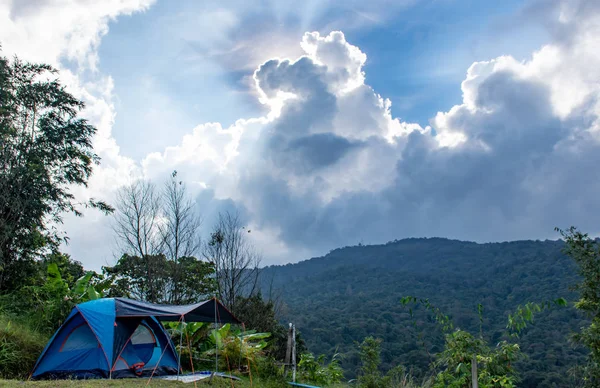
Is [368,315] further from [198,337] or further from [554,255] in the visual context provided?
[198,337]

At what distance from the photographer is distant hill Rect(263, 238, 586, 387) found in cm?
2350

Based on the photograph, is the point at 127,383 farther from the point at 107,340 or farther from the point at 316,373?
the point at 316,373

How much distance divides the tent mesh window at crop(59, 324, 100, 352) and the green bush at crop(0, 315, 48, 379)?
0.75m

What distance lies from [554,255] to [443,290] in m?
12.6

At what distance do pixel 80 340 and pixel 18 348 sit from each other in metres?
1.21

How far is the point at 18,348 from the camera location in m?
9.30

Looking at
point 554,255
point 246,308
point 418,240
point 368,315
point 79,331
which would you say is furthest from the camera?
point 418,240

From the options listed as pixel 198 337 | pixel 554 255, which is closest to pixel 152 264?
pixel 198 337

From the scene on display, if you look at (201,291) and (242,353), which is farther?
(201,291)

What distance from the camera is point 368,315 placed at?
139 feet

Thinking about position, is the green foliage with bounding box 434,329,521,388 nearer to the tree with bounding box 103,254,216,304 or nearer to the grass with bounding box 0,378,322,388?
the grass with bounding box 0,378,322,388

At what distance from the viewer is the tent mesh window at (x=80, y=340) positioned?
9.23 m

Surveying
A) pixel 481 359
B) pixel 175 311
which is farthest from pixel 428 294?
pixel 481 359

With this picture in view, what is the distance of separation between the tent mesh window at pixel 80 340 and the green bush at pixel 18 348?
0.75 metres
